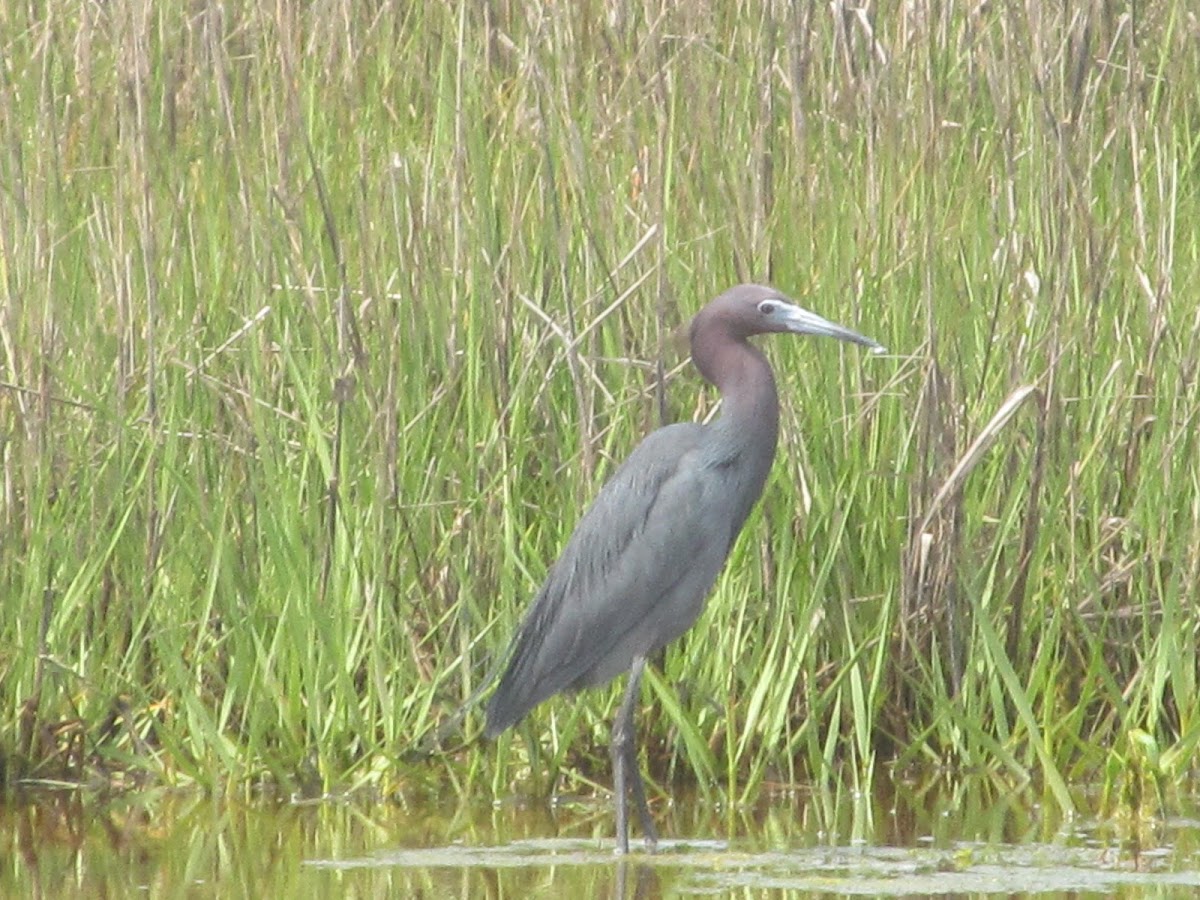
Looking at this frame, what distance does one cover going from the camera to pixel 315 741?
406 centimetres

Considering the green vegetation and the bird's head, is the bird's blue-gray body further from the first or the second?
the bird's head

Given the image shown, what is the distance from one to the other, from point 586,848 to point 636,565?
671 mm

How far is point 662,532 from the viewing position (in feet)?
14.1

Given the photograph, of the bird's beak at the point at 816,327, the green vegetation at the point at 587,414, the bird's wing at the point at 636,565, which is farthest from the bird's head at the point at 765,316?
the bird's wing at the point at 636,565

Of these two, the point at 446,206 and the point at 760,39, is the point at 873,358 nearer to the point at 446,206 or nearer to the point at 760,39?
the point at 760,39

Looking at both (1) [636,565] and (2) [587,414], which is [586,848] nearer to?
(1) [636,565]

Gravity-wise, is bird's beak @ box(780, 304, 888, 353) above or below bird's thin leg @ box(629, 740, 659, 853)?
above

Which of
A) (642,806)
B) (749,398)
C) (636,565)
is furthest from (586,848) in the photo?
(749,398)

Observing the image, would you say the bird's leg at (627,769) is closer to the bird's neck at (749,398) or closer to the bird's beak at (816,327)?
the bird's neck at (749,398)

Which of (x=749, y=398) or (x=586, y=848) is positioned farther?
(x=749, y=398)

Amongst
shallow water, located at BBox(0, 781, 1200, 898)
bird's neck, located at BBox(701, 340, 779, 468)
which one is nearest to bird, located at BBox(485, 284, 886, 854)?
bird's neck, located at BBox(701, 340, 779, 468)

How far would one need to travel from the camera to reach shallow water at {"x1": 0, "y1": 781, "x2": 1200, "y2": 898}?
139 inches

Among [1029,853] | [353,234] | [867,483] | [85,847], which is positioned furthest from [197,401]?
[1029,853]

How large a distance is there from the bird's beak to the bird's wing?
40cm
